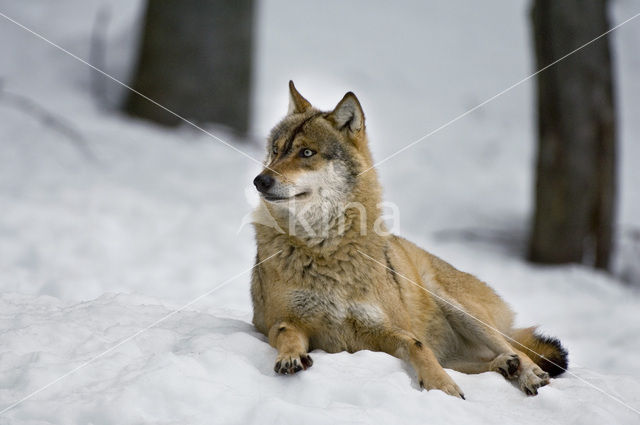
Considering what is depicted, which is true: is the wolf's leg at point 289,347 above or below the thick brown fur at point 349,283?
below

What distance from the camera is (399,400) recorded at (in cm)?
313

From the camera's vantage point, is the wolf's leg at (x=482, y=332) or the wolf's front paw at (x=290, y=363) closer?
the wolf's front paw at (x=290, y=363)

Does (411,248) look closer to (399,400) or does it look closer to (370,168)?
(370,168)

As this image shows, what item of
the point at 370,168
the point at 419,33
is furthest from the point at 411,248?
the point at 419,33

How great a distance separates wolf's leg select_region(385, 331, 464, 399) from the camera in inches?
134

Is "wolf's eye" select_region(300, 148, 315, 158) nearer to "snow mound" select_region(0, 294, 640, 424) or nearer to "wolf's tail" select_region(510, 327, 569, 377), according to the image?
"snow mound" select_region(0, 294, 640, 424)

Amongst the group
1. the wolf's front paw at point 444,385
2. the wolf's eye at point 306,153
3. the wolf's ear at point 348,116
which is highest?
the wolf's ear at point 348,116

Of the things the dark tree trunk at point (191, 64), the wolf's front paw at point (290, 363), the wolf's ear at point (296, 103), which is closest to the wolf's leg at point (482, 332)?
the wolf's front paw at point (290, 363)

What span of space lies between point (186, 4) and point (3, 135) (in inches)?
136

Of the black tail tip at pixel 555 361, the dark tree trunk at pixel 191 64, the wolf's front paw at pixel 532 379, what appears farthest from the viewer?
the dark tree trunk at pixel 191 64

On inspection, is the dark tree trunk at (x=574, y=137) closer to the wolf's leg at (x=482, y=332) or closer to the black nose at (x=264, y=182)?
the wolf's leg at (x=482, y=332)

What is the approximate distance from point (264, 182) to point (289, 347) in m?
0.98

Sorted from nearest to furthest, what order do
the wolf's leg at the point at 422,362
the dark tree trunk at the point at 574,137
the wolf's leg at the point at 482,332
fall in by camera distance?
the wolf's leg at the point at 422,362 → the wolf's leg at the point at 482,332 → the dark tree trunk at the point at 574,137

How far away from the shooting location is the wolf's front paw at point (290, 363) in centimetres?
329
